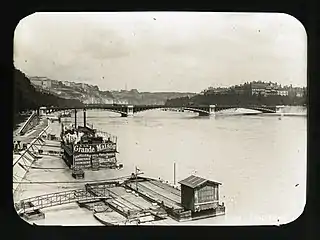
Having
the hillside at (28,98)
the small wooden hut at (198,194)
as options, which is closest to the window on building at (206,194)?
the small wooden hut at (198,194)

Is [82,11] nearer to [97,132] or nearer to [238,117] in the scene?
[97,132]

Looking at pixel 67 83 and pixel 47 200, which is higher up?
pixel 67 83

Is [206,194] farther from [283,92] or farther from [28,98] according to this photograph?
[28,98]

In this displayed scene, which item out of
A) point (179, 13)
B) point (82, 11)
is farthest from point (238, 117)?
point (82, 11)

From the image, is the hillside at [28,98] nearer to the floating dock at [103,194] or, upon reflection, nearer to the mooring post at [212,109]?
the floating dock at [103,194]

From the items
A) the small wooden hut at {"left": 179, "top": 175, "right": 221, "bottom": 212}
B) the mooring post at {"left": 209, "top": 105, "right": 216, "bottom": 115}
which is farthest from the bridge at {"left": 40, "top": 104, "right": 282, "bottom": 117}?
the small wooden hut at {"left": 179, "top": 175, "right": 221, "bottom": 212}

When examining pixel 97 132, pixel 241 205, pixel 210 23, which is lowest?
pixel 241 205

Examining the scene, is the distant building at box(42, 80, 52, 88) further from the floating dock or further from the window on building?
the window on building

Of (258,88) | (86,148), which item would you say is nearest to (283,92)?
(258,88)
